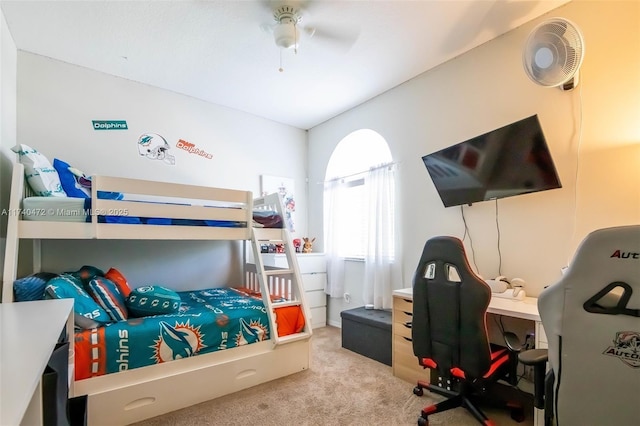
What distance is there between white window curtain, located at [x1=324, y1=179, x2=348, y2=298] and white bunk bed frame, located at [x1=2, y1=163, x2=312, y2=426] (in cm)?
106

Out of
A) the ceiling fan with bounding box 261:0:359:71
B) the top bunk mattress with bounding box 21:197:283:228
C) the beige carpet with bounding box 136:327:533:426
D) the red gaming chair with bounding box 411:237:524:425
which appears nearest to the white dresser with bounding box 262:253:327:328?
the beige carpet with bounding box 136:327:533:426

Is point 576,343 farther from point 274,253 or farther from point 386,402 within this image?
point 274,253

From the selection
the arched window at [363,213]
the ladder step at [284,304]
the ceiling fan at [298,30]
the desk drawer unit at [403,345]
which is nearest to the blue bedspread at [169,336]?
the ladder step at [284,304]

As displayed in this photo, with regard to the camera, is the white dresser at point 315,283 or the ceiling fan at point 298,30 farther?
the white dresser at point 315,283

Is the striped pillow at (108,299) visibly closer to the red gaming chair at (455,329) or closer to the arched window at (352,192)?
the red gaming chair at (455,329)

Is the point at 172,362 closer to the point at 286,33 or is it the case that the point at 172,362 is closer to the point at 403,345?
the point at 403,345

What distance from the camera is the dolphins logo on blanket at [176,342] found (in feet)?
6.14

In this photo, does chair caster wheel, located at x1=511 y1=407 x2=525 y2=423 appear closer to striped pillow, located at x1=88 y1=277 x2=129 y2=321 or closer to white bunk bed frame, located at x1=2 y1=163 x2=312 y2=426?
white bunk bed frame, located at x1=2 y1=163 x2=312 y2=426

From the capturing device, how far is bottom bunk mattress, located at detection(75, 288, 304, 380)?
170 cm

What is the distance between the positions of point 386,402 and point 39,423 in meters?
1.87

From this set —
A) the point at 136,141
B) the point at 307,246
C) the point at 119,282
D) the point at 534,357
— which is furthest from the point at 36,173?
the point at 534,357

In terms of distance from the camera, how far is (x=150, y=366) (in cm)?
183

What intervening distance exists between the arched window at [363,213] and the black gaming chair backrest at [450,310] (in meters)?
1.32

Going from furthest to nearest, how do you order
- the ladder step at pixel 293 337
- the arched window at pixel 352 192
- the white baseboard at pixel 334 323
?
the white baseboard at pixel 334 323 → the arched window at pixel 352 192 → the ladder step at pixel 293 337
